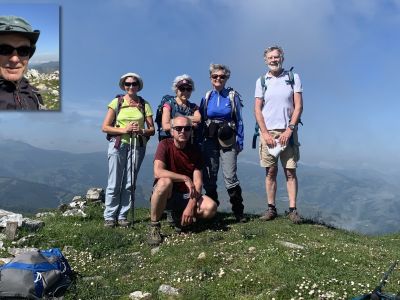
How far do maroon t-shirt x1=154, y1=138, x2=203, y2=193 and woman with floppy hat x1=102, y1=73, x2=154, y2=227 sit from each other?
71.1 inches

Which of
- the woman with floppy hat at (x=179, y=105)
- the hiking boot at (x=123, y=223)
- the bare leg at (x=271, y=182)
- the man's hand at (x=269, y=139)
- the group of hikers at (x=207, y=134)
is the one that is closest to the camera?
the group of hikers at (x=207, y=134)

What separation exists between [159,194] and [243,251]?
2.60m

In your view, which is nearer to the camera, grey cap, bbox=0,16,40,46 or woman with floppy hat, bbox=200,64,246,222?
grey cap, bbox=0,16,40,46

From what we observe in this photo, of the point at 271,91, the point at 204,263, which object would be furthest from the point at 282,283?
the point at 271,91

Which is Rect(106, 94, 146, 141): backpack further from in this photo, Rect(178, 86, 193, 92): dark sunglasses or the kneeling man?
the kneeling man

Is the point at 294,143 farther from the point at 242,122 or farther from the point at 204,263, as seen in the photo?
the point at 204,263

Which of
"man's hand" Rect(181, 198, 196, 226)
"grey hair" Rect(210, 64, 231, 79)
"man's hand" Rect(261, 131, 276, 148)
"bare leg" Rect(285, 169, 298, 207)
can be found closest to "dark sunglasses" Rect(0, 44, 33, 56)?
"grey hair" Rect(210, 64, 231, 79)

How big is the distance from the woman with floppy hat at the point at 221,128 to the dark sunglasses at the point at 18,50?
5.19 m

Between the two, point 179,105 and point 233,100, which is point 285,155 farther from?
point 179,105

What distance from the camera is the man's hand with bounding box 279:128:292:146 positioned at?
1247 cm

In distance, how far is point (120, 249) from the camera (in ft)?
38.9

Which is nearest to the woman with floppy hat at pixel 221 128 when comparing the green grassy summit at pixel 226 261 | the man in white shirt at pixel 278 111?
the man in white shirt at pixel 278 111

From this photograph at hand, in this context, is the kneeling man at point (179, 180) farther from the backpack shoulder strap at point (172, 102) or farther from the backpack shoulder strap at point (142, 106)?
the backpack shoulder strap at point (142, 106)

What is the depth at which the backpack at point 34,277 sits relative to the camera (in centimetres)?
789
